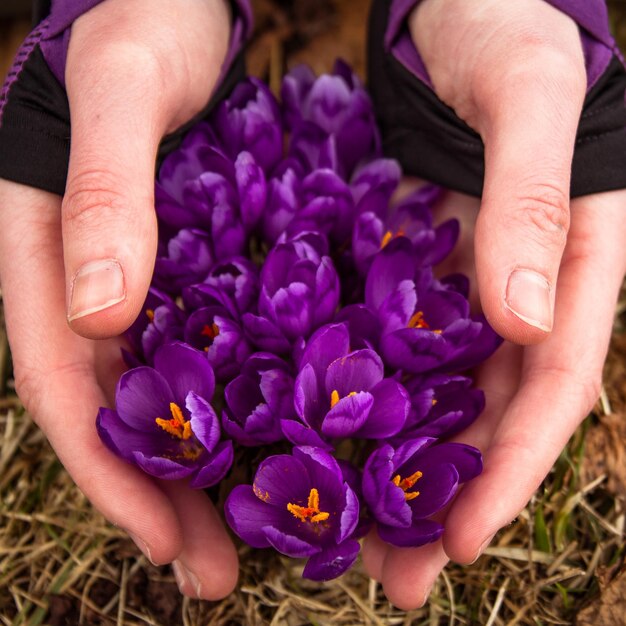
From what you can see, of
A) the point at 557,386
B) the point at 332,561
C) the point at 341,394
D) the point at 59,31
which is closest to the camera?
the point at 332,561

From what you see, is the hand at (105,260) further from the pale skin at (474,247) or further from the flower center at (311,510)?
the flower center at (311,510)

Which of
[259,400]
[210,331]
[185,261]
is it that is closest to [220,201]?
[185,261]

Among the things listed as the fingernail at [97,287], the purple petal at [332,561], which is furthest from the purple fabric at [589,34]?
the purple petal at [332,561]

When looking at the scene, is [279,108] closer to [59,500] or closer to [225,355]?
[225,355]

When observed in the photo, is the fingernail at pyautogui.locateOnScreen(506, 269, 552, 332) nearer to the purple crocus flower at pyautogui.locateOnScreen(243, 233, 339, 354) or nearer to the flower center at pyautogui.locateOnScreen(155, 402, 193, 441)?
the purple crocus flower at pyautogui.locateOnScreen(243, 233, 339, 354)

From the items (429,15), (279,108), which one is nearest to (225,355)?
(279,108)

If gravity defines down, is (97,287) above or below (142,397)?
above

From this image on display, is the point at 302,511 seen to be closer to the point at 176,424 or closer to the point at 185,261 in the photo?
the point at 176,424

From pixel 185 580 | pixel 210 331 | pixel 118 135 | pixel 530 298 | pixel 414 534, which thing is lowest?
pixel 185 580
